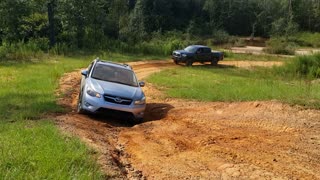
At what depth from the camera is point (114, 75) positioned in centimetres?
1312

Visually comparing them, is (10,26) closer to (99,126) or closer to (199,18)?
(99,126)

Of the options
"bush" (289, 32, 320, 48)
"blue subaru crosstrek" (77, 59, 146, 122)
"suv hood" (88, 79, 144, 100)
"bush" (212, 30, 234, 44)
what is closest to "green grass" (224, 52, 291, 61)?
"bush" (212, 30, 234, 44)

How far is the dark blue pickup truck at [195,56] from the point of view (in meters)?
33.0

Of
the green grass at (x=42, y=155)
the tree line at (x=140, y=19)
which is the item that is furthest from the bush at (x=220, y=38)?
the green grass at (x=42, y=155)

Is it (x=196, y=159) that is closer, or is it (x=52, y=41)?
(x=196, y=159)

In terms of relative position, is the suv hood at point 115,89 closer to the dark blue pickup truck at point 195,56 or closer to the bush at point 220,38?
the dark blue pickup truck at point 195,56

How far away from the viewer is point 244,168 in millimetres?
7359

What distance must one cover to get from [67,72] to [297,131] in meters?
16.5

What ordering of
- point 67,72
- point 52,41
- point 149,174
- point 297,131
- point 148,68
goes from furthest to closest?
point 52,41
point 148,68
point 67,72
point 297,131
point 149,174

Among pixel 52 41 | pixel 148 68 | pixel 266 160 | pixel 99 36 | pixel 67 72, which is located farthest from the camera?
pixel 99 36

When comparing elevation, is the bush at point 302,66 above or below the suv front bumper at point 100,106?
below

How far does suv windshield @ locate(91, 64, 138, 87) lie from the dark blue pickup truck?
19640 mm

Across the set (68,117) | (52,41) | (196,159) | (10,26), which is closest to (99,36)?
(52,41)

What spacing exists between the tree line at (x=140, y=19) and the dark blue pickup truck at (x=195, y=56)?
385 inches
